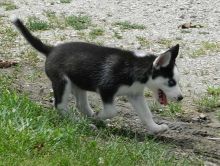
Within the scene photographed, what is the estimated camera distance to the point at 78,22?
43.7 feet

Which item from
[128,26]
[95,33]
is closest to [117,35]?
[95,33]

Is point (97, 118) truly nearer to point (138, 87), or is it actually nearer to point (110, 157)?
point (138, 87)

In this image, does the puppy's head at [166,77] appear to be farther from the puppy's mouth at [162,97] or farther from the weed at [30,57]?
the weed at [30,57]

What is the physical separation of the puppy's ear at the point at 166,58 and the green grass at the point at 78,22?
5.94 metres

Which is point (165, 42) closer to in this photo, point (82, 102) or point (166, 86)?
point (82, 102)

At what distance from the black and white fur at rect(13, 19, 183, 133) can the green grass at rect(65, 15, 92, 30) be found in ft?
17.2

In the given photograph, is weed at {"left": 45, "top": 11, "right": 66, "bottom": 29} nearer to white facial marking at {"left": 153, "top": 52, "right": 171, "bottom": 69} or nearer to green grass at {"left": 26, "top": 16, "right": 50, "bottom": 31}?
green grass at {"left": 26, "top": 16, "right": 50, "bottom": 31}

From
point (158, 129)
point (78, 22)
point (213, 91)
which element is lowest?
point (78, 22)

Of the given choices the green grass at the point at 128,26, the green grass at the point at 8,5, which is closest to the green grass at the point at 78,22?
the green grass at the point at 128,26

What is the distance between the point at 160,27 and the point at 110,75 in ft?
20.0

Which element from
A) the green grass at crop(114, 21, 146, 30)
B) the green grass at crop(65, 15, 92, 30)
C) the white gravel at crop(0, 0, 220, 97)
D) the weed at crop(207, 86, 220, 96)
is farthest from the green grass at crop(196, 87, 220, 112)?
the green grass at crop(65, 15, 92, 30)

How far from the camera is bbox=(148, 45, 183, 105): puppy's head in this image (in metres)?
7.07

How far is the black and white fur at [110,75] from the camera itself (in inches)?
285

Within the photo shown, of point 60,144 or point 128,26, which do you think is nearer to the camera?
point 60,144
